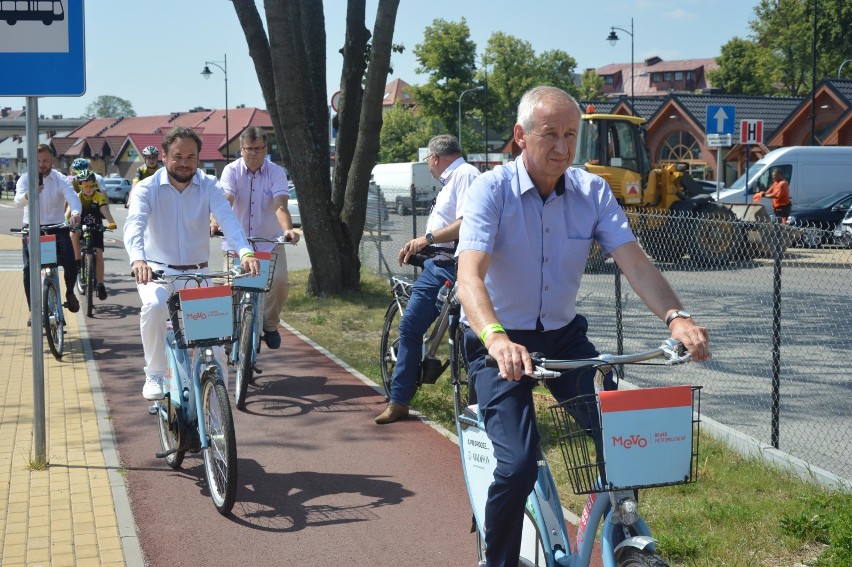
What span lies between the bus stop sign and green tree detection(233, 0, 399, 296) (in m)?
6.79

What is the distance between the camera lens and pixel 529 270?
3645 mm

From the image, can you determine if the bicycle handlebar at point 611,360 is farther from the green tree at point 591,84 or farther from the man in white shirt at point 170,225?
the green tree at point 591,84

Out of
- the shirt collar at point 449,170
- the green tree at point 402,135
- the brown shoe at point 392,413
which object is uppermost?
the green tree at point 402,135

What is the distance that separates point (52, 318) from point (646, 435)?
26.9 feet

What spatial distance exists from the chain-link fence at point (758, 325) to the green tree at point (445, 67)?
58.8 m

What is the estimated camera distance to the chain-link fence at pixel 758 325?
727 centimetres

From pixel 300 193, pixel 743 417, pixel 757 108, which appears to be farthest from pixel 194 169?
pixel 757 108

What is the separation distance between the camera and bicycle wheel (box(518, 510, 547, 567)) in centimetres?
360

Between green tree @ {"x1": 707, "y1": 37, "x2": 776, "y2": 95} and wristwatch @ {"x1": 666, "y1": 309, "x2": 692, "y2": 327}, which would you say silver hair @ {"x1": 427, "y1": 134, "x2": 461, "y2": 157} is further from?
green tree @ {"x1": 707, "y1": 37, "x2": 776, "y2": 95}

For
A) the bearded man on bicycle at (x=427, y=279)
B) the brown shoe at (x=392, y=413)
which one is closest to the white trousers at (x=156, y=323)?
the bearded man on bicycle at (x=427, y=279)

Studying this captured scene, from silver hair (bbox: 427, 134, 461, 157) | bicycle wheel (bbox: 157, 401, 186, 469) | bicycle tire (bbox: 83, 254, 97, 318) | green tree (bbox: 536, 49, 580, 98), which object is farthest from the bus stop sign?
green tree (bbox: 536, 49, 580, 98)

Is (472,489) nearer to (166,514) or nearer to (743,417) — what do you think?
(166,514)

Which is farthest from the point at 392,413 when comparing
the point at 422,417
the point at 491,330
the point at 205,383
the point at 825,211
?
the point at 825,211

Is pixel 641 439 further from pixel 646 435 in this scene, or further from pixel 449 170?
pixel 449 170
